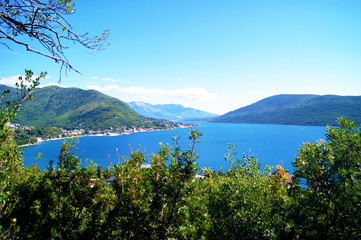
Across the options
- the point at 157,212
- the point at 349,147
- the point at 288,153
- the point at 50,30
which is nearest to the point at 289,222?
the point at 349,147

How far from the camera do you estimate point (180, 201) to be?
5422 millimetres

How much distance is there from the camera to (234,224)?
7840 mm

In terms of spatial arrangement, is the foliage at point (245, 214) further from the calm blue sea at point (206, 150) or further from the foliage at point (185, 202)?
the calm blue sea at point (206, 150)

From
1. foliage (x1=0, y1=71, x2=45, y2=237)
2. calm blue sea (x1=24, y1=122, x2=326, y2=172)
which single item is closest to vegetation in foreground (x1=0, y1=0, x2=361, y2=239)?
foliage (x1=0, y1=71, x2=45, y2=237)

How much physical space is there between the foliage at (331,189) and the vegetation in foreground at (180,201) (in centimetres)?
3

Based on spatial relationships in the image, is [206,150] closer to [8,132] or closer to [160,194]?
[160,194]

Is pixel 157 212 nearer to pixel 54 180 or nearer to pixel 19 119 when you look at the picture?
pixel 54 180

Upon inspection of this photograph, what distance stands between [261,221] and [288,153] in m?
99.0

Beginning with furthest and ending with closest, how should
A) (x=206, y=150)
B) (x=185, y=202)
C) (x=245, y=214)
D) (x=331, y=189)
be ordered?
(x=206, y=150) < (x=245, y=214) < (x=331, y=189) < (x=185, y=202)

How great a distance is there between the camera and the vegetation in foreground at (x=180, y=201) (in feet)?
17.7

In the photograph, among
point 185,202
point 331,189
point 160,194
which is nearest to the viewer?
point 185,202

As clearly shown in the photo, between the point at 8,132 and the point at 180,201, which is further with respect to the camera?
the point at 180,201

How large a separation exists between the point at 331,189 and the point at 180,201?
603cm

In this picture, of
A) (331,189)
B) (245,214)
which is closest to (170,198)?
(245,214)
